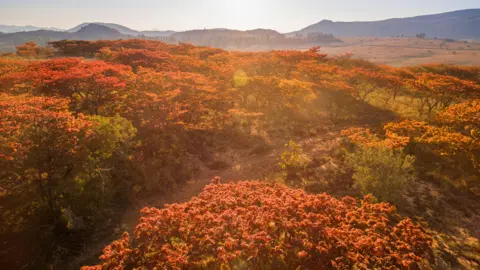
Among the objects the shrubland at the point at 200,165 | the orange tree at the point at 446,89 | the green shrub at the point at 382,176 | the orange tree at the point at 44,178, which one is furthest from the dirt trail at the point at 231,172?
the orange tree at the point at 446,89

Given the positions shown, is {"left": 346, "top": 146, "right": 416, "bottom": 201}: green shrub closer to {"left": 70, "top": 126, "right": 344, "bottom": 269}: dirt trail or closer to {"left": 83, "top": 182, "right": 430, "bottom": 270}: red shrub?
{"left": 70, "top": 126, "right": 344, "bottom": 269}: dirt trail

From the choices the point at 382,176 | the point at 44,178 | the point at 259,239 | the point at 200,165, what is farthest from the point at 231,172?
the point at 259,239

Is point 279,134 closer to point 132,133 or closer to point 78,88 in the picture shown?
point 132,133

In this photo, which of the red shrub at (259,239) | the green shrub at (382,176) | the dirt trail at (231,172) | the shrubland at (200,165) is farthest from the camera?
the green shrub at (382,176)

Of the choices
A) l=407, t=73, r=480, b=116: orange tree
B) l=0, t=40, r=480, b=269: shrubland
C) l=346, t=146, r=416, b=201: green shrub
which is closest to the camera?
l=0, t=40, r=480, b=269: shrubland

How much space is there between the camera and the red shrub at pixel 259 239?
21.0ft

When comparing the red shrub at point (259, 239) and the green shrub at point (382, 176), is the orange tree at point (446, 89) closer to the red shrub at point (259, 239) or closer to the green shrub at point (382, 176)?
the green shrub at point (382, 176)

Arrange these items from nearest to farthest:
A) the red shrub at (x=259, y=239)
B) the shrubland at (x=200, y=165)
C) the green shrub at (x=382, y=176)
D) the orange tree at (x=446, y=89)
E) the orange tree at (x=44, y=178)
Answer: the red shrub at (x=259, y=239) < the shrubland at (x=200, y=165) < the orange tree at (x=44, y=178) < the green shrub at (x=382, y=176) < the orange tree at (x=446, y=89)

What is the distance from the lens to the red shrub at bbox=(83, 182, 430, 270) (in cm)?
640

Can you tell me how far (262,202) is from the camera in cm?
838

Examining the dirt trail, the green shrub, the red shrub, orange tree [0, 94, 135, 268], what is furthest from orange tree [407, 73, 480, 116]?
orange tree [0, 94, 135, 268]

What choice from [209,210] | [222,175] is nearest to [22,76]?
[222,175]

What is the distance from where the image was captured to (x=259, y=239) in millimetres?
6582

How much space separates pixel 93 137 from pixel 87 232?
4714 millimetres
